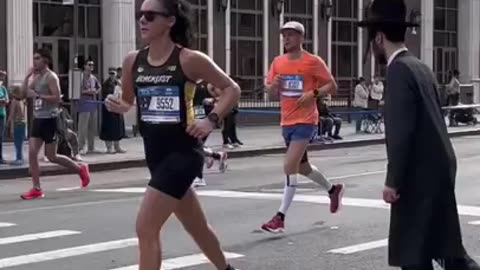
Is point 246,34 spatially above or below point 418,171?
above

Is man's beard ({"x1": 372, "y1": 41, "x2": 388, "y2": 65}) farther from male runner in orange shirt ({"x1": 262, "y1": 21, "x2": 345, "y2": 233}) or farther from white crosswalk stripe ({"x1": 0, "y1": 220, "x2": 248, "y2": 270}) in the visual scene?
male runner in orange shirt ({"x1": 262, "y1": 21, "x2": 345, "y2": 233})

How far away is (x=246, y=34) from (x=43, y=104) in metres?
21.2

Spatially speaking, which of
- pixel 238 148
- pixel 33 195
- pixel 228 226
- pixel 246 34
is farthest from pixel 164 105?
pixel 246 34

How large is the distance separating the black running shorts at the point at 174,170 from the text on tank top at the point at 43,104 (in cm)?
693

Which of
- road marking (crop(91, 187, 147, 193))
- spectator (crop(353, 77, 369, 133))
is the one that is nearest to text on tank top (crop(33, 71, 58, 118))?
road marking (crop(91, 187, 147, 193))

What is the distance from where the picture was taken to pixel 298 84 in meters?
10.1

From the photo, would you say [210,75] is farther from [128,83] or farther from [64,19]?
[64,19]

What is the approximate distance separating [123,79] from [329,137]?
65.4 ft

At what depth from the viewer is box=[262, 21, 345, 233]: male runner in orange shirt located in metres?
9.99

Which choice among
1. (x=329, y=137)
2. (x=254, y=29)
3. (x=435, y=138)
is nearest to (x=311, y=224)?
(x=435, y=138)

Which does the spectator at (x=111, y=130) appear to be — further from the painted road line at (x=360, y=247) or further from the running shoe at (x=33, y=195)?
the painted road line at (x=360, y=247)

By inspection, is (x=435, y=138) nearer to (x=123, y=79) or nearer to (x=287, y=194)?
(x=123, y=79)

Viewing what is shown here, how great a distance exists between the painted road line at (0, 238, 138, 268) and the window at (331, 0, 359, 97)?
28.0 m

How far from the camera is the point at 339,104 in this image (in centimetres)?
3650
